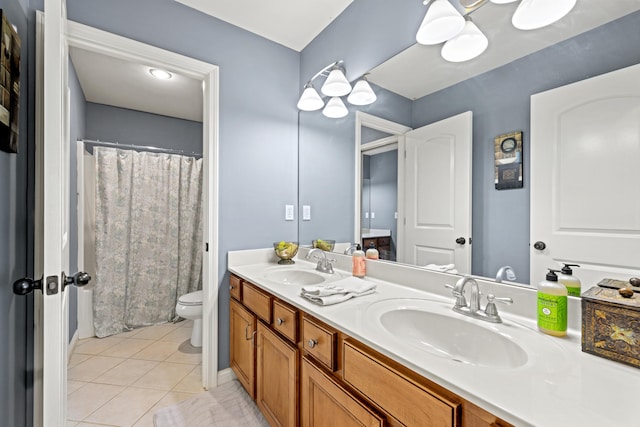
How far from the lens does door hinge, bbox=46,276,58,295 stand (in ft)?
2.97

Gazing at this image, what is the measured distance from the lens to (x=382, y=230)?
1589 millimetres

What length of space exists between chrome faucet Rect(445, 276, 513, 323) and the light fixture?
1.34 meters

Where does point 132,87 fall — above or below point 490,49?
above

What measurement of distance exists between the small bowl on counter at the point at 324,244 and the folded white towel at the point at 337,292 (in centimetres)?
63

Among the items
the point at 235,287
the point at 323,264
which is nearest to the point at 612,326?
the point at 323,264

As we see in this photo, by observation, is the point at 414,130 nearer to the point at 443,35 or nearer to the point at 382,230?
the point at 443,35

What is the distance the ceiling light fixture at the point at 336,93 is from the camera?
1.70 metres

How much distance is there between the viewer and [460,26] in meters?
1.16

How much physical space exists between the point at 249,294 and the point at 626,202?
62.3 inches

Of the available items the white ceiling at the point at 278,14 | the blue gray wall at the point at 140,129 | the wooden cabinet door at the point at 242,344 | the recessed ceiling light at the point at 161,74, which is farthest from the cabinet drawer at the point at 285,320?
the blue gray wall at the point at 140,129

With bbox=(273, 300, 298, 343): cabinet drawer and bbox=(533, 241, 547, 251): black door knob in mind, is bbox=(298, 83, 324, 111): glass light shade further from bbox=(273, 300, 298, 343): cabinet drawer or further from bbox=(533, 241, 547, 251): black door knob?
bbox=(533, 241, 547, 251): black door knob

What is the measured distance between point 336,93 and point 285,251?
111cm

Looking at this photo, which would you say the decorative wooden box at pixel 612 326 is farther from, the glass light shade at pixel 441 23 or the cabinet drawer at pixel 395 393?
the glass light shade at pixel 441 23

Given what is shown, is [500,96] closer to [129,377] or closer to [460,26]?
[460,26]
